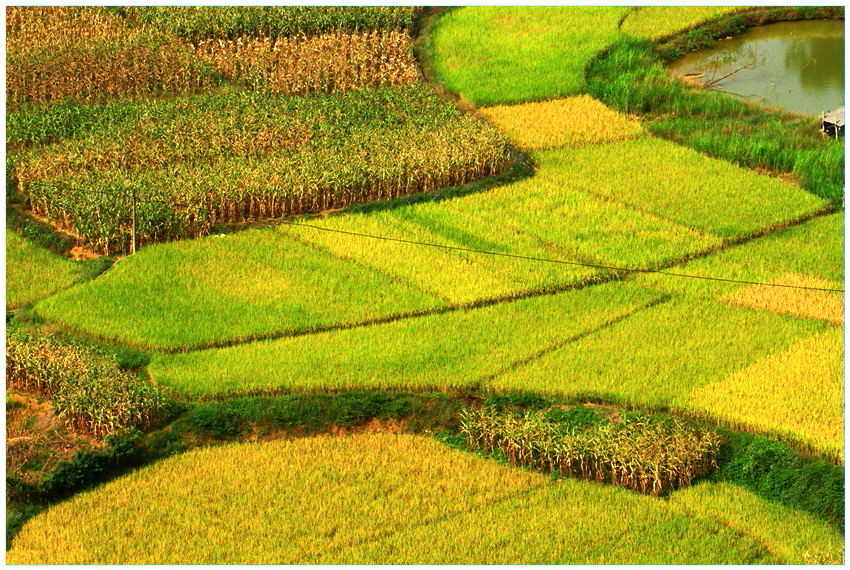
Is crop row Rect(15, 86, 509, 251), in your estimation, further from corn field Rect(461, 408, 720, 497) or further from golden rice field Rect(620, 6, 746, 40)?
corn field Rect(461, 408, 720, 497)

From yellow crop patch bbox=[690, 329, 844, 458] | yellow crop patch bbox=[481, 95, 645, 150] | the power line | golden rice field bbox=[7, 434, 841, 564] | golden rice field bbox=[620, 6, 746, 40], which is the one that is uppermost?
golden rice field bbox=[620, 6, 746, 40]

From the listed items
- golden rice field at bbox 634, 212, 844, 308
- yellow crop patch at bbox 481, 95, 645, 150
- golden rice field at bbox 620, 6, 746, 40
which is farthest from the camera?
golden rice field at bbox 620, 6, 746, 40

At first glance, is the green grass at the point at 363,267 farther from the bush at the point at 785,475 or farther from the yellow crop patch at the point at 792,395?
the bush at the point at 785,475

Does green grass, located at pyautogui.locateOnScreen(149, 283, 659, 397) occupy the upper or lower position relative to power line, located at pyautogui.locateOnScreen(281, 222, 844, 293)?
lower

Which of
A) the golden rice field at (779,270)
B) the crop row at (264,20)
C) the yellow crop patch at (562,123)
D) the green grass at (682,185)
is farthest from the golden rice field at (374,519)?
the crop row at (264,20)

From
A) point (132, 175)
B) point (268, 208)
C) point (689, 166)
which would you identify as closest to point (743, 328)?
point (689, 166)

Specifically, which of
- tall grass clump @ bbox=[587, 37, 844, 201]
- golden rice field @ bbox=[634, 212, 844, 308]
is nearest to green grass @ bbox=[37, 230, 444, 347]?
golden rice field @ bbox=[634, 212, 844, 308]

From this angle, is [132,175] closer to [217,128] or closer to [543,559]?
[217,128]
